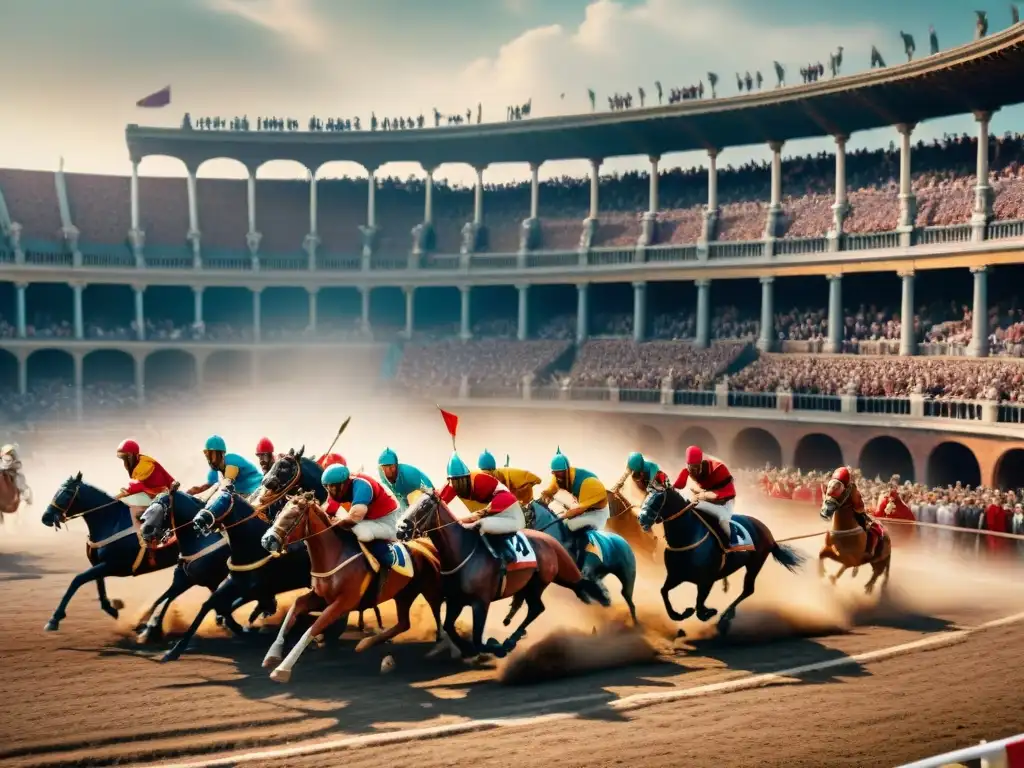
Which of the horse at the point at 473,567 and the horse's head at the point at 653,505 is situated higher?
the horse's head at the point at 653,505

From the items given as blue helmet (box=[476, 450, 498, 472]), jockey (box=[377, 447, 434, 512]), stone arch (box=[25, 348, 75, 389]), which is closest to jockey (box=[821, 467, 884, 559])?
blue helmet (box=[476, 450, 498, 472])

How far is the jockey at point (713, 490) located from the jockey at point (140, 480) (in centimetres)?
861

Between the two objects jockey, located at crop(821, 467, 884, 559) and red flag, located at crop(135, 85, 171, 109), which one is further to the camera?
red flag, located at crop(135, 85, 171, 109)

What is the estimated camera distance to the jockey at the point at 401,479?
19109mm

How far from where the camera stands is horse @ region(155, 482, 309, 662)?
17672mm

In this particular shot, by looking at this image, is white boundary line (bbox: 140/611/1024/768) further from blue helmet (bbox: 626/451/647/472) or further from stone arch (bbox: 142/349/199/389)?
stone arch (bbox: 142/349/199/389)

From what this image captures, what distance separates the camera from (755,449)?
156 feet

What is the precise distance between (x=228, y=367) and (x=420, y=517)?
162 feet

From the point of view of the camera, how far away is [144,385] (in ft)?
205

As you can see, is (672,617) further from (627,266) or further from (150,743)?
(627,266)

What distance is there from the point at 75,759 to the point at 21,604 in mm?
10383

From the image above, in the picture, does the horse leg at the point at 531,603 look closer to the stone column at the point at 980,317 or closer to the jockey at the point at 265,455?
the jockey at the point at 265,455

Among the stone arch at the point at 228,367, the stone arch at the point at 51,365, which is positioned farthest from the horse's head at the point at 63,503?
the stone arch at the point at 228,367

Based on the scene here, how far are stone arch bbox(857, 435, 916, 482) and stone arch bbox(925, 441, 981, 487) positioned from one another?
1.76 meters
